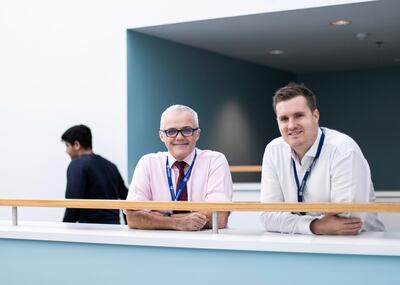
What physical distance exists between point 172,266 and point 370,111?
36.3 ft

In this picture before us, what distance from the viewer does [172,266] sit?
3.65m

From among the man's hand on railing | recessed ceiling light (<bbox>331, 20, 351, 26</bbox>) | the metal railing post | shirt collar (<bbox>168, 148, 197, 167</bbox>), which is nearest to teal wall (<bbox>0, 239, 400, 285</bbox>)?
the metal railing post

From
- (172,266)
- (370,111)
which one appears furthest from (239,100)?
(172,266)

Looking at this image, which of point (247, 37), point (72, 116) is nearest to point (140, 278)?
point (72, 116)

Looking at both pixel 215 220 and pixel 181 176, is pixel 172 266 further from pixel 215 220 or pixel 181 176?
pixel 181 176

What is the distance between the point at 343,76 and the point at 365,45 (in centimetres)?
352

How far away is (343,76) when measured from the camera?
1438 cm

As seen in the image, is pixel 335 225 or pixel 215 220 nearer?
pixel 335 225

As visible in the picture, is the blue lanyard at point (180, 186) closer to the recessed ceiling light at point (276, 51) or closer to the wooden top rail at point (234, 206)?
the wooden top rail at point (234, 206)

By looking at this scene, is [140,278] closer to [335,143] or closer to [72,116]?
[335,143]

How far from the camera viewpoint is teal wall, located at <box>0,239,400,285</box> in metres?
3.24

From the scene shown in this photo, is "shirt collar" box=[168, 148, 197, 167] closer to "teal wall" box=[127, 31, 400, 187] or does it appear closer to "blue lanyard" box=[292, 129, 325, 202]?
"blue lanyard" box=[292, 129, 325, 202]

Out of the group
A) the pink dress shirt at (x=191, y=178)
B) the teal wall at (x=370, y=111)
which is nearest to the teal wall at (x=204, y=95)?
the teal wall at (x=370, y=111)

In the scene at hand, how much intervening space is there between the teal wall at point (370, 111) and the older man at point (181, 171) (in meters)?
9.94
